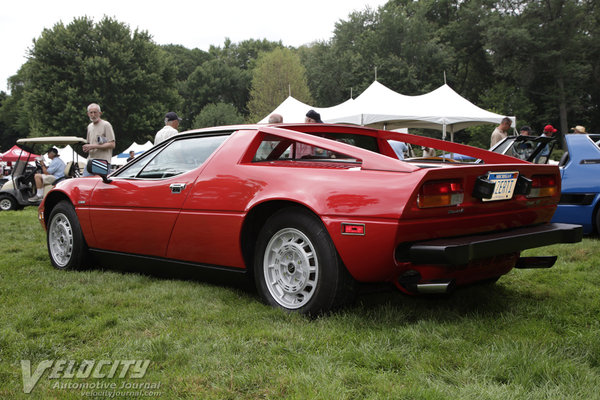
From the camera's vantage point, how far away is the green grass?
217 cm

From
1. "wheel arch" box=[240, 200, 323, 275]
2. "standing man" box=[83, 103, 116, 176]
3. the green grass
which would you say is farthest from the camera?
"standing man" box=[83, 103, 116, 176]

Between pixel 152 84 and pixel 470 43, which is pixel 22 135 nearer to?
pixel 152 84

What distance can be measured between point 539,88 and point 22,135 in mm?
54525

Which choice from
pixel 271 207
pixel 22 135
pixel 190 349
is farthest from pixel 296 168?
pixel 22 135

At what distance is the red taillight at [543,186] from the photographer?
11.0 feet

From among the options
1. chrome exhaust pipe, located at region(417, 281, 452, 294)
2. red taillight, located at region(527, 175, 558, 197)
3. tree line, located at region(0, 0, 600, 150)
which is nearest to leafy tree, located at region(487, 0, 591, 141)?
tree line, located at region(0, 0, 600, 150)

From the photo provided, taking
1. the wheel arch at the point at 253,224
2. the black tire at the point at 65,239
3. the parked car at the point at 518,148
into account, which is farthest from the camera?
the parked car at the point at 518,148

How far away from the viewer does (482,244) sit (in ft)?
9.15

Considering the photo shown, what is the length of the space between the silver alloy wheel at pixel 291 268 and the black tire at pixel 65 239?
2.14 metres

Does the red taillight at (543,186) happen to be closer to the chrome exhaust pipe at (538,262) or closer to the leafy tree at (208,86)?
the chrome exhaust pipe at (538,262)

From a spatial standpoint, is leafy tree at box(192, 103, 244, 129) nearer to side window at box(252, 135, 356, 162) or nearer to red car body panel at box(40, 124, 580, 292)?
red car body panel at box(40, 124, 580, 292)

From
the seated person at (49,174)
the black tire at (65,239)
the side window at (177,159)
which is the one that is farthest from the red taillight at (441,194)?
the seated person at (49,174)

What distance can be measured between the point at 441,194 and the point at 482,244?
1.11ft

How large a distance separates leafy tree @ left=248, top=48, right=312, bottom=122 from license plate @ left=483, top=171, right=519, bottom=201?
4733 cm
